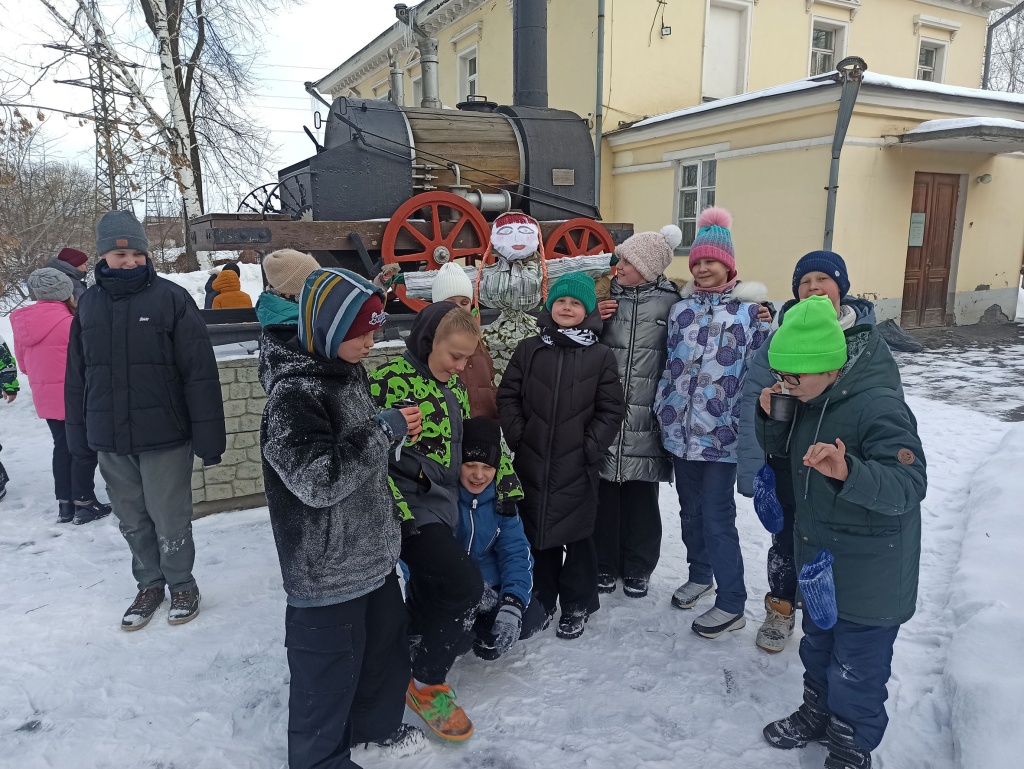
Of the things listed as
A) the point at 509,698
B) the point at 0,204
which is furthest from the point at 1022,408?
the point at 0,204

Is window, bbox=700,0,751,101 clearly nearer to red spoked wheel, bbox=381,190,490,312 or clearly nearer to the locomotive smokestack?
the locomotive smokestack

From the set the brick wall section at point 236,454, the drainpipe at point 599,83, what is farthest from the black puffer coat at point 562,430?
the drainpipe at point 599,83

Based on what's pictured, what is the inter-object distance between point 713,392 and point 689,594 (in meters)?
0.99

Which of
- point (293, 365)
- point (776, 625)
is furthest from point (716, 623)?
point (293, 365)

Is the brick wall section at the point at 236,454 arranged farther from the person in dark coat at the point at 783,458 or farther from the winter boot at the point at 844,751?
the winter boot at the point at 844,751

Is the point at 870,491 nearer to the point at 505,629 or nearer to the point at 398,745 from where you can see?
the point at 505,629

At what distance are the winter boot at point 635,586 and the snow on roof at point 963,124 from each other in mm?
8727

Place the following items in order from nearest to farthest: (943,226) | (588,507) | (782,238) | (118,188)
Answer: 1. (588,507)
2. (782,238)
3. (943,226)
4. (118,188)

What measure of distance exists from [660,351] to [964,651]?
159 centimetres

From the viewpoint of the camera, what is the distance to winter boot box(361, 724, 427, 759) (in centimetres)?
209

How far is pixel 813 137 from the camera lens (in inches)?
358

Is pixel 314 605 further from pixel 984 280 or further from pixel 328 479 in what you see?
pixel 984 280

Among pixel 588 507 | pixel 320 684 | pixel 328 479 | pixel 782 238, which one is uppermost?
pixel 782 238

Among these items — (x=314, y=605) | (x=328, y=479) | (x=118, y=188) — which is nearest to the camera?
(x=328, y=479)
